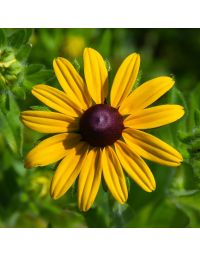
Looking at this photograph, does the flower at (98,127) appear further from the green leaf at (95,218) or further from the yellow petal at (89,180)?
the green leaf at (95,218)

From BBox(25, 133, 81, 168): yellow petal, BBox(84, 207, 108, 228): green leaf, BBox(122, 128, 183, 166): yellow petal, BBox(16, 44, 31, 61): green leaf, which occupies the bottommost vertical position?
BBox(84, 207, 108, 228): green leaf

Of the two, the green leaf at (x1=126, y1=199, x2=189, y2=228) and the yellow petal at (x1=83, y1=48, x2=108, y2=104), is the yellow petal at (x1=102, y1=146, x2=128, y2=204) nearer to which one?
the yellow petal at (x1=83, y1=48, x2=108, y2=104)

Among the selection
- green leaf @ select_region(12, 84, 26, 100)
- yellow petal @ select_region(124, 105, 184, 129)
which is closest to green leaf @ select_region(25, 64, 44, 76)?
green leaf @ select_region(12, 84, 26, 100)

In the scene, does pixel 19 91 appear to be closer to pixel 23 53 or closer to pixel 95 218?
pixel 23 53

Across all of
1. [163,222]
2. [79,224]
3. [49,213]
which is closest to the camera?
[163,222]

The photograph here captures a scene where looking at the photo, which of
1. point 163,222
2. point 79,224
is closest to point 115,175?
point 163,222

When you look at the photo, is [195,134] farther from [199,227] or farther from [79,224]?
[79,224]
